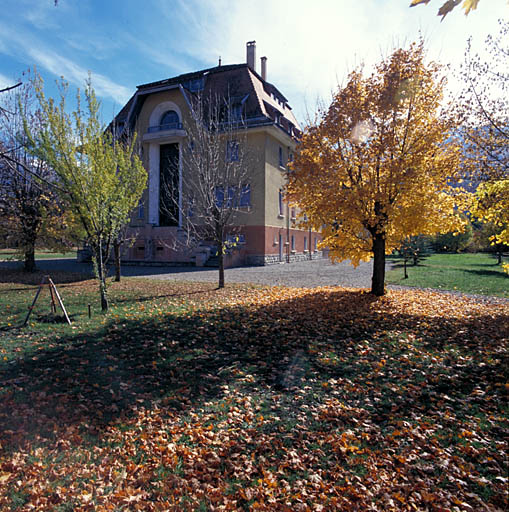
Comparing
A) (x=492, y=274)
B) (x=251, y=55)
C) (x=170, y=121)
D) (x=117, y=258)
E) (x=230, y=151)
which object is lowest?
(x=492, y=274)

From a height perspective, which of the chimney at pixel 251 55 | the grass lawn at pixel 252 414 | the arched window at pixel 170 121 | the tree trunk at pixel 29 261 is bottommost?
the grass lawn at pixel 252 414

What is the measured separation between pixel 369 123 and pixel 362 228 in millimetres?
3109

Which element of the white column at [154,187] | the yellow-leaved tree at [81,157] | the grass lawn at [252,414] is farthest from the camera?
the white column at [154,187]

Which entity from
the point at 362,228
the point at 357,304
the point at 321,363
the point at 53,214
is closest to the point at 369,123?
the point at 362,228

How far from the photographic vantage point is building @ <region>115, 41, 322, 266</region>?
2323cm

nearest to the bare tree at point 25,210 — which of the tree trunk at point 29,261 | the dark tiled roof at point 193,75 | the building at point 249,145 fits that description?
the tree trunk at point 29,261

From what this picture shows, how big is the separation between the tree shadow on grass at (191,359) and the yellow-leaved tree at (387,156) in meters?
2.80

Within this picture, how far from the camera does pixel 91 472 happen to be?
3.04 metres

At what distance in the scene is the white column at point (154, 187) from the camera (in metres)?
26.6

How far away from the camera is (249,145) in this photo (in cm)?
2295

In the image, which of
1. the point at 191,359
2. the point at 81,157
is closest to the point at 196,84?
the point at 81,157

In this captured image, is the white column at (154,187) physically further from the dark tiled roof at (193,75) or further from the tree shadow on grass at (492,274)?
the tree shadow on grass at (492,274)

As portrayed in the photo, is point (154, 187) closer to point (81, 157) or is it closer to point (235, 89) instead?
point (235, 89)

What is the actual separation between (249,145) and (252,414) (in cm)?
2103
